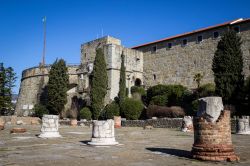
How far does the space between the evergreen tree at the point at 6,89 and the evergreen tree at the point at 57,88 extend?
6.39 m

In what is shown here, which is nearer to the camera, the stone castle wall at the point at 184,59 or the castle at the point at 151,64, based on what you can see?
the stone castle wall at the point at 184,59

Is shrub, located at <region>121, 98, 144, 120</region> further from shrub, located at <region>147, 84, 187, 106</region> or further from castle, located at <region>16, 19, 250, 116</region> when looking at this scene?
castle, located at <region>16, 19, 250, 116</region>

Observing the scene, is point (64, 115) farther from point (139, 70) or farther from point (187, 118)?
point (187, 118)

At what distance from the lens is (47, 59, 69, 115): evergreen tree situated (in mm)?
34688

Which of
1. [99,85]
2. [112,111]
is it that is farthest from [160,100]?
[99,85]

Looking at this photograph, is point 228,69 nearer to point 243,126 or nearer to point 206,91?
point 206,91

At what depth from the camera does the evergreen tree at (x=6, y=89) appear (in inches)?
1451

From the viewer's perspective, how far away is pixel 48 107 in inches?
1383

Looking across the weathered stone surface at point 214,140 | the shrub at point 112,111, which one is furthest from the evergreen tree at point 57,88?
the weathered stone surface at point 214,140

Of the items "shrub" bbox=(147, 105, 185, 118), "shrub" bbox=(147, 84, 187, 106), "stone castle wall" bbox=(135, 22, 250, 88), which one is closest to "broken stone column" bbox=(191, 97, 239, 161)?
"shrub" bbox=(147, 105, 185, 118)

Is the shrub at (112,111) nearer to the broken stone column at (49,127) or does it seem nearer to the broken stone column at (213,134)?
the broken stone column at (49,127)

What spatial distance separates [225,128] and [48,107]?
31.7m

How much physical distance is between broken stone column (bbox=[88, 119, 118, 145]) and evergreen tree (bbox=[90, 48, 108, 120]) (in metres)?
23.4

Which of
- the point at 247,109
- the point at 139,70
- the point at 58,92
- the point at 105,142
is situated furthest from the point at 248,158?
the point at 139,70
